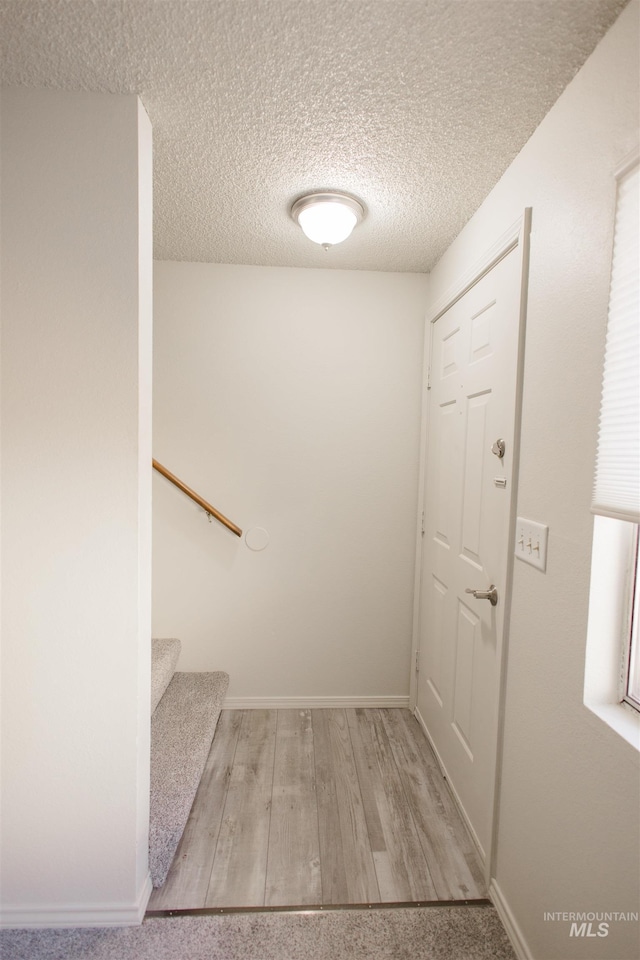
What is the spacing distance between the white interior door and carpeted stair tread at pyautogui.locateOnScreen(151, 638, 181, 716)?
3.88 ft

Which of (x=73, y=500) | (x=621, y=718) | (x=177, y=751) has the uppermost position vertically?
(x=73, y=500)

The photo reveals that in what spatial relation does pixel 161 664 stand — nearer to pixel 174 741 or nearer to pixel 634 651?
pixel 174 741

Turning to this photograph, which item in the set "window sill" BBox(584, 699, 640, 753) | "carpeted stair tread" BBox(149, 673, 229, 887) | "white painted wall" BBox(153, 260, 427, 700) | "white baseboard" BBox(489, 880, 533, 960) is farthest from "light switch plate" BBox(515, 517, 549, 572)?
"carpeted stair tread" BBox(149, 673, 229, 887)

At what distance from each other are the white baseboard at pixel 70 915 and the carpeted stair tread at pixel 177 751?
11 cm

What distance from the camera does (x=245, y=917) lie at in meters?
1.28

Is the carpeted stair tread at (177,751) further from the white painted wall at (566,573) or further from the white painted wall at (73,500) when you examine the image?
the white painted wall at (566,573)

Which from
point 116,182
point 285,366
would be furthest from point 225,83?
point 285,366

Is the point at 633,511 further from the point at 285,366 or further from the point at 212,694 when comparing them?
the point at 212,694

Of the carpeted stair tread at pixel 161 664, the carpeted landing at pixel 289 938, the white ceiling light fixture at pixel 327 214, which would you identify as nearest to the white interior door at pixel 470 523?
the carpeted landing at pixel 289 938

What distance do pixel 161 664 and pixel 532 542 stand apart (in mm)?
1588

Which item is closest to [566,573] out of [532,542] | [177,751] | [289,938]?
[532,542]

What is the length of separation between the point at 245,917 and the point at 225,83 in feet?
7.35

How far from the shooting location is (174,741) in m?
1.80

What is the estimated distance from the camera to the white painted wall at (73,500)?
1164 mm
